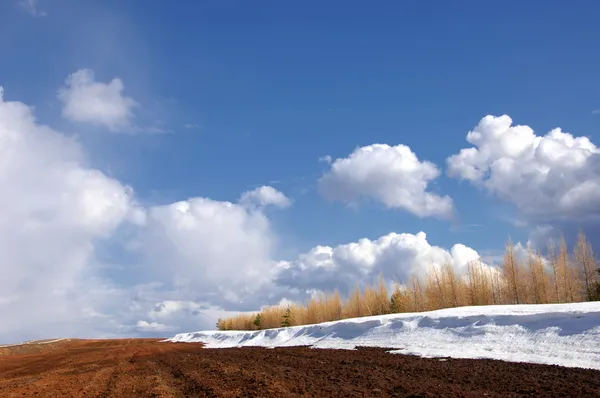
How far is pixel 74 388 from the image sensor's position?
14367 millimetres

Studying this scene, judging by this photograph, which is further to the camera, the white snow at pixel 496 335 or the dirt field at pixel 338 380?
the white snow at pixel 496 335

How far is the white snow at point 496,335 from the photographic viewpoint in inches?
637

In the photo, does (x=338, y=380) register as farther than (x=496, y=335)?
No

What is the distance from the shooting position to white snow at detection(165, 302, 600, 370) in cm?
1617

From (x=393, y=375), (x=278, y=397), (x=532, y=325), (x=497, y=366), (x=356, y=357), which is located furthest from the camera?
(x=532, y=325)

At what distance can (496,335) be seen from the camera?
65.6 feet

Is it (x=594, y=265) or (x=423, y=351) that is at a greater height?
(x=594, y=265)

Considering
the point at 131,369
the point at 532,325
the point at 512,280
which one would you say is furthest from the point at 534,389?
the point at 512,280

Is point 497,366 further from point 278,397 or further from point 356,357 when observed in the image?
point 278,397

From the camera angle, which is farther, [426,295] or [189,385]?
[426,295]

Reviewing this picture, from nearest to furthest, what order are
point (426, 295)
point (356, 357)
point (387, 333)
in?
point (356, 357) < point (387, 333) < point (426, 295)

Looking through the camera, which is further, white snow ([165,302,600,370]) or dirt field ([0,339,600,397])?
white snow ([165,302,600,370])

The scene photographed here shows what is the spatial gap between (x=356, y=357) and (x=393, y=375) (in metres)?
5.51

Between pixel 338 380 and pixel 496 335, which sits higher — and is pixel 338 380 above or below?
above
